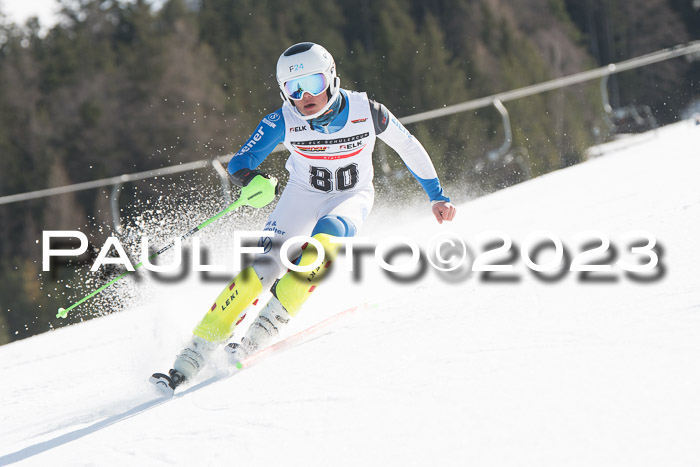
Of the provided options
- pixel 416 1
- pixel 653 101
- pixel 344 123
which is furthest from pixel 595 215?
pixel 416 1

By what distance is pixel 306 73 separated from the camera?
4.22 m

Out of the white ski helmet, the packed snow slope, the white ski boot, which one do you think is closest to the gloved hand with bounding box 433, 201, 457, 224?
Answer: the packed snow slope

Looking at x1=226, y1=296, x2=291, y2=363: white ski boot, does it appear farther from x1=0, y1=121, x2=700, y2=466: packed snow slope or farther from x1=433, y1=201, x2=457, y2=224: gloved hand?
x1=433, y1=201, x2=457, y2=224: gloved hand

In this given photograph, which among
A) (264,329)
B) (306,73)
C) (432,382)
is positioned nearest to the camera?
(432,382)

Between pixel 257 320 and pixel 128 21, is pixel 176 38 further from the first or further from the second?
pixel 257 320

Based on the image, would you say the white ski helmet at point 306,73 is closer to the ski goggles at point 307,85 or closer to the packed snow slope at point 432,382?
the ski goggles at point 307,85

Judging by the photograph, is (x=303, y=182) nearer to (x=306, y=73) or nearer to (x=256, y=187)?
(x=256, y=187)

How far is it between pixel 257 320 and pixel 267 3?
4443 cm

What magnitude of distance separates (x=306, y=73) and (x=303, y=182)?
0.74 metres

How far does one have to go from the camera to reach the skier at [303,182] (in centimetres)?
398

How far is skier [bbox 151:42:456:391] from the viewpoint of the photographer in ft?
13.0

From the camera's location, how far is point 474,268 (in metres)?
5.05

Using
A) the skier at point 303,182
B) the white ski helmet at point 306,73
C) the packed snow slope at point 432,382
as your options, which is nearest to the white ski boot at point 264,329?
the skier at point 303,182

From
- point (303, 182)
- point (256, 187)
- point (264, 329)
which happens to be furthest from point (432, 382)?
point (303, 182)
